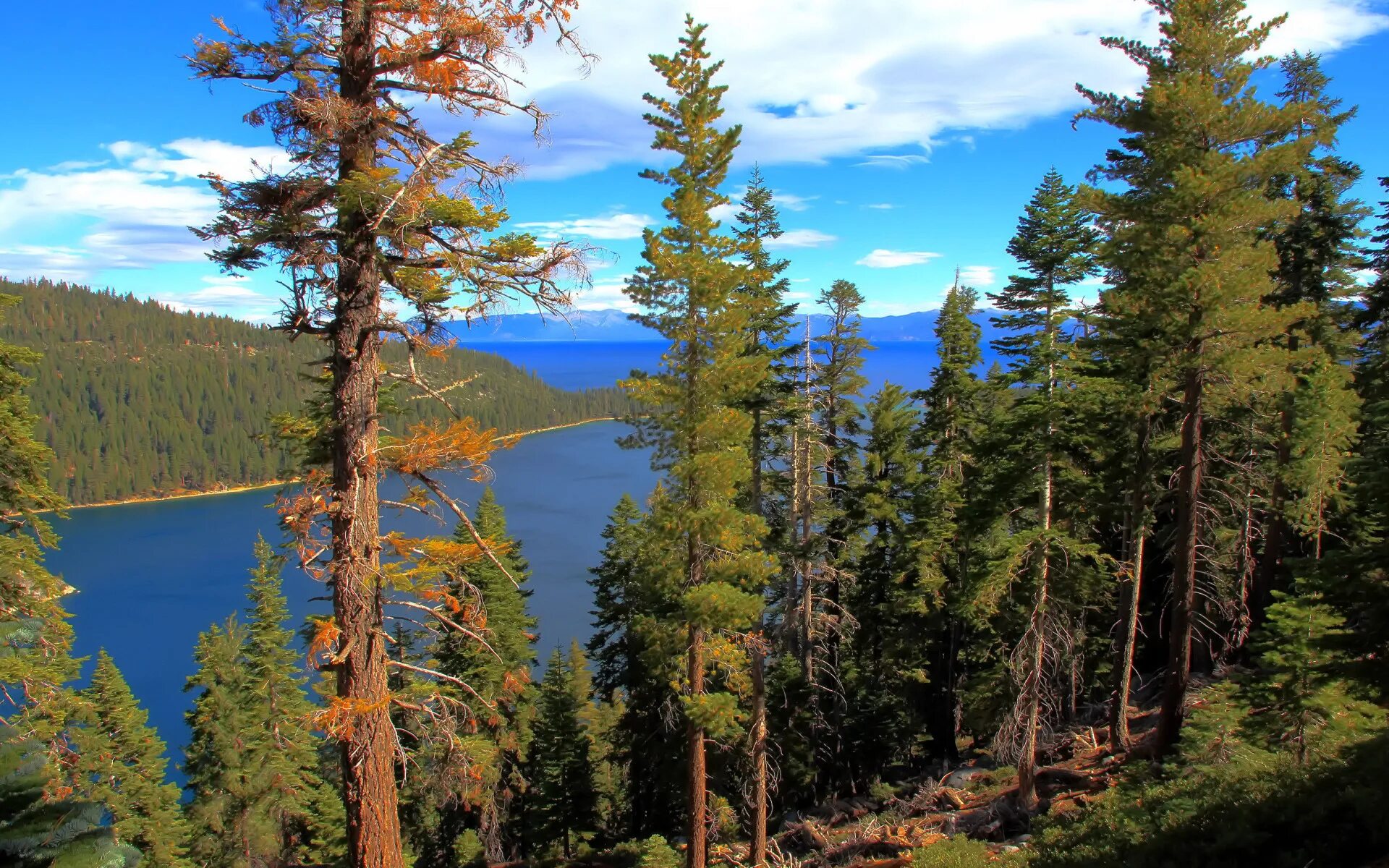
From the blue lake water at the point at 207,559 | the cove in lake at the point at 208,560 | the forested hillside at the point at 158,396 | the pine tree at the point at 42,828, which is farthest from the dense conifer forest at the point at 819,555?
the forested hillside at the point at 158,396

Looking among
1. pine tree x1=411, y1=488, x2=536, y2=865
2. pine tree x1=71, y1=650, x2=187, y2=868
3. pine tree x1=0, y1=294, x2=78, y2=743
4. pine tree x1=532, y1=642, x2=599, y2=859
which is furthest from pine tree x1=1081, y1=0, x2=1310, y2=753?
pine tree x1=71, y1=650, x2=187, y2=868

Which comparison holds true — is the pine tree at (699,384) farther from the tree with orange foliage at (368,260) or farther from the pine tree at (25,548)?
the pine tree at (25,548)

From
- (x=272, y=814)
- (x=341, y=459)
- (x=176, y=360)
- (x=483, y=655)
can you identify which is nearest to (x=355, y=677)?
(x=341, y=459)

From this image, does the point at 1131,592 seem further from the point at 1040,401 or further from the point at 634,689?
the point at 634,689

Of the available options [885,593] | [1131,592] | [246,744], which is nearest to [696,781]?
[1131,592]

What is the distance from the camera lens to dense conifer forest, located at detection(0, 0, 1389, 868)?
517 cm

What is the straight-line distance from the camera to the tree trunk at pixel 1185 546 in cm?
1048

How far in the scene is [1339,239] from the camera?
15531 mm

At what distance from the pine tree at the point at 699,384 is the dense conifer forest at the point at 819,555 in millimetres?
66

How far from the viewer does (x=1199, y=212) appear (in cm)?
983

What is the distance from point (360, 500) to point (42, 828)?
7.91ft

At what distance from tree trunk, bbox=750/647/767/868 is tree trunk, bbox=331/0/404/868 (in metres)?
8.30

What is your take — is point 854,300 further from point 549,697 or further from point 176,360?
point 176,360

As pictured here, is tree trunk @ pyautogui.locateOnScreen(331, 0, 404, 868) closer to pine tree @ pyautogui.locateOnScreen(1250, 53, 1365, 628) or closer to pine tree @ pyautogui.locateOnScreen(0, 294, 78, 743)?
pine tree @ pyautogui.locateOnScreen(0, 294, 78, 743)
